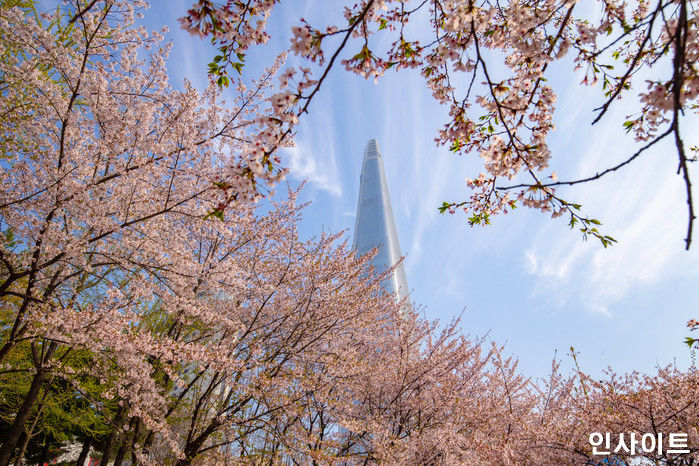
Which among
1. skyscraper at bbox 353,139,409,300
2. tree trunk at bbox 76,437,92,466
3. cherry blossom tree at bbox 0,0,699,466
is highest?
skyscraper at bbox 353,139,409,300

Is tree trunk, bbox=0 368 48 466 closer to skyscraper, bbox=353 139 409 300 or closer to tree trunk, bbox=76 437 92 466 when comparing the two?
tree trunk, bbox=76 437 92 466

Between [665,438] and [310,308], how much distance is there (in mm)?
7447

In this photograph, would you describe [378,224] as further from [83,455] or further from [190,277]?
[190,277]

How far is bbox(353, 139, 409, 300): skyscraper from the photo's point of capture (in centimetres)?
5614

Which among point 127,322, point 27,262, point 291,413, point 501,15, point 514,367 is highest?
point 501,15

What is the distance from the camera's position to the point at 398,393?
855 centimetres

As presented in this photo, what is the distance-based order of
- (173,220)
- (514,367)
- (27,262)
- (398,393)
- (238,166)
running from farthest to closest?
(514,367)
(398,393)
(173,220)
(27,262)
(238,166)

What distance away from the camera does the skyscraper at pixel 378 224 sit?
56.1m

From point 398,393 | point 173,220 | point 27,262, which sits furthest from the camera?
point 398,393

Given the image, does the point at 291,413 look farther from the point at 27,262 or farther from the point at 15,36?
the point at 15,36

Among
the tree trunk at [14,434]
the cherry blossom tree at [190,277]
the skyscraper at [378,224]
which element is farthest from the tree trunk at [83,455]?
the skyscraper at [378,224]

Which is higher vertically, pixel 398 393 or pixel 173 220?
pixel 173 220

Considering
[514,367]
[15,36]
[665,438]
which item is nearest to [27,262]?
[15,36]

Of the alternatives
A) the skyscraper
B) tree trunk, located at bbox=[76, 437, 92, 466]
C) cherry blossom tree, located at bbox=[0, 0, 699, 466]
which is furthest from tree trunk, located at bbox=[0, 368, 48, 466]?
the skyscraper
